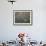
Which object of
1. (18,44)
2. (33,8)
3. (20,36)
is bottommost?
(18,44)

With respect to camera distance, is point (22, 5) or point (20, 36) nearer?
point (20, 36)

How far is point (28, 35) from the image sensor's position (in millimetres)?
2867

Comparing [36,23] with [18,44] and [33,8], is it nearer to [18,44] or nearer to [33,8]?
[33,8]

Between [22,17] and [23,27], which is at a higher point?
[22,17]

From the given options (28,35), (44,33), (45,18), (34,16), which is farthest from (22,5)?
(28,35)

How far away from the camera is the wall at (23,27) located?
16.4 feet

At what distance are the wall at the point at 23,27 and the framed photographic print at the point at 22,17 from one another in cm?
12

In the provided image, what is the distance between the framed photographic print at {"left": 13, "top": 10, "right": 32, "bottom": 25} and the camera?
5.00 metres

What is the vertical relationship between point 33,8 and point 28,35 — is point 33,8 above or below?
above

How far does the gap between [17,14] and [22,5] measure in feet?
1.35

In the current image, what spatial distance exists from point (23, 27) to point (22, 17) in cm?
40

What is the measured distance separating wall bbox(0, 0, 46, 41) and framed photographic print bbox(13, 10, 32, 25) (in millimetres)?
123

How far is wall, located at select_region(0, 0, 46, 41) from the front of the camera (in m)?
4.98

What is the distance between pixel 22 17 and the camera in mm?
5027
